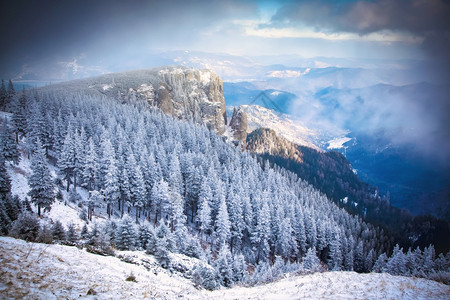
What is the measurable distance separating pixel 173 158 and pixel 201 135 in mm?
39847

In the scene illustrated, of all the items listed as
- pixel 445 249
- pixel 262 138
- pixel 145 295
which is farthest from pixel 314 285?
pixel 262 138

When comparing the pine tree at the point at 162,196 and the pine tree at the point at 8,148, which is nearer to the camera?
the pine tree at the point at 8,148

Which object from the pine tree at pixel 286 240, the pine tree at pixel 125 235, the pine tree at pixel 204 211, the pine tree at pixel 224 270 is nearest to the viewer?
the pine tree at pixel 125 235

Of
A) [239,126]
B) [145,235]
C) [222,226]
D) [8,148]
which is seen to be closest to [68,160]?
[8,148]

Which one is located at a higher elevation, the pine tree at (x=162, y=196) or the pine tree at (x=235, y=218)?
the pine tree at (x=162, y=196)

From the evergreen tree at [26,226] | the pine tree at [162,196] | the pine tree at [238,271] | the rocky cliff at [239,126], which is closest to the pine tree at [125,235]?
the evergreen tree at [26,226]

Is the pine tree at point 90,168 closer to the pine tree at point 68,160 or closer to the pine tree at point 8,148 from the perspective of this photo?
the pine tree at point 68,160

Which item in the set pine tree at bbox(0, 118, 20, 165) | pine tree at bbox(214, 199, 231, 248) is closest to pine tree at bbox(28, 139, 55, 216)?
pine tree at bbox(0, 118, 20, 165)

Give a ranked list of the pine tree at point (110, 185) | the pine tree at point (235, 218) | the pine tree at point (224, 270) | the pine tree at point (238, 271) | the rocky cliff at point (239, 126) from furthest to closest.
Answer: the rocky cliff at point (239, 126), the pine tree at point (235, 218), the pine tree at point (110, 185), the pine tree at point (238, 271), the pine tree at point (224, 270)

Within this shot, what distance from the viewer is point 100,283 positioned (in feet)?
43.2

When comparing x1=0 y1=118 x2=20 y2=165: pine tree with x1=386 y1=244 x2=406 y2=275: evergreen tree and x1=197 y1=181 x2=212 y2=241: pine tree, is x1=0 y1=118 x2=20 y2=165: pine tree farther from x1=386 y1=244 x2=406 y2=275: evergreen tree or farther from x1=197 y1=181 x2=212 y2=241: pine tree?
x1=386 y1=244 x2=406 y2=275: evergreen tree

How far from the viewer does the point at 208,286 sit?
25.0 metres

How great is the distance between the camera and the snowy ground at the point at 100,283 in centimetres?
1053

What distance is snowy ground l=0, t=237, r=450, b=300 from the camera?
10.5 metres
